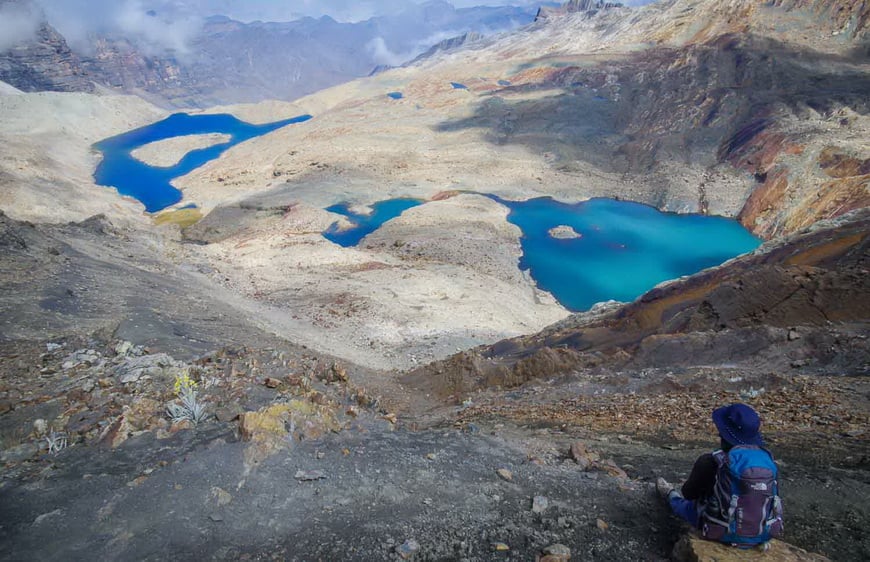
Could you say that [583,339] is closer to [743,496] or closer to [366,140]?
[743,496]

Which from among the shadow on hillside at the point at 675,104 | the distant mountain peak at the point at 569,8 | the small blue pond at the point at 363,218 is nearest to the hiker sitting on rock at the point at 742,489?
the small blue pond at the point at 363,218

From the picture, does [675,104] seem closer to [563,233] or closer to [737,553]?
[563,233]

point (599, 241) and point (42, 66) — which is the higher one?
point (42, 66)

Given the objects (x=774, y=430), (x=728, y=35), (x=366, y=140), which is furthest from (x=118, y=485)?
(x=728, y=35)

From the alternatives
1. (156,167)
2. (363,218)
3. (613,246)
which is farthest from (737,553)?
(156,167)

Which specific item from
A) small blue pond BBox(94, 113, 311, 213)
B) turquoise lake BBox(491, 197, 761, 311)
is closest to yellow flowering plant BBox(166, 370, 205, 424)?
turquoise lake BBox(491, 197, 761, 311)

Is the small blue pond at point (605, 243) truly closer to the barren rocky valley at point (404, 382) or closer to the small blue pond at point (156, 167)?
the barren rocky valley at point (404, 382)

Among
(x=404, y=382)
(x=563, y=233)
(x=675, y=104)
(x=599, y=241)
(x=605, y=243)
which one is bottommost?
(x=404, y=382)

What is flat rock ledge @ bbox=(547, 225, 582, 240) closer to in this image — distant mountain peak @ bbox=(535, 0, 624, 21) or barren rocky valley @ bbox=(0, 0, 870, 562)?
barren rocky valley @ bbox=(0, 0, 870, 562)
